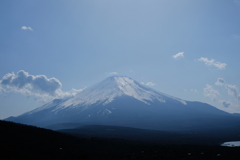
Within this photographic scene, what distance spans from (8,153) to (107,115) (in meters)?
166

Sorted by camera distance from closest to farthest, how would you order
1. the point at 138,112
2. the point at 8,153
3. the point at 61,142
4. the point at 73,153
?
1. the point at 8,153
2. the point at 73,153
3. the point at 61,142
4. the point at 138,112

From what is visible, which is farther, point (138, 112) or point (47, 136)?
point (138, 112)

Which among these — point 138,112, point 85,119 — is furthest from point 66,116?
point 138,112

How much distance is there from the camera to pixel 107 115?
186m

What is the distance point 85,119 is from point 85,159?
161535 mm

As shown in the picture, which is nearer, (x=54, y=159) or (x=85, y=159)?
(x=54, y=159)

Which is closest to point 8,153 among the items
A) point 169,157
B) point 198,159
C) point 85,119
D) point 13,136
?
point 13,136

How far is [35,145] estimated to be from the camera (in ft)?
84.7

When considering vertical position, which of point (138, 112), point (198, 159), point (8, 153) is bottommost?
point (198, 159)

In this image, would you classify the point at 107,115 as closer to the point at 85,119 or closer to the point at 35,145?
the point at 85,119

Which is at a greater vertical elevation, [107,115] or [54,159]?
[107,115]

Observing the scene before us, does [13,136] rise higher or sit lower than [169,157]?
higher

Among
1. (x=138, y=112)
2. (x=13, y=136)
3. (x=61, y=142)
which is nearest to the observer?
(x=13, y=136)

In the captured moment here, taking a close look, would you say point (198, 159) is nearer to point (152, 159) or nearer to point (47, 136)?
point (152, 159)
